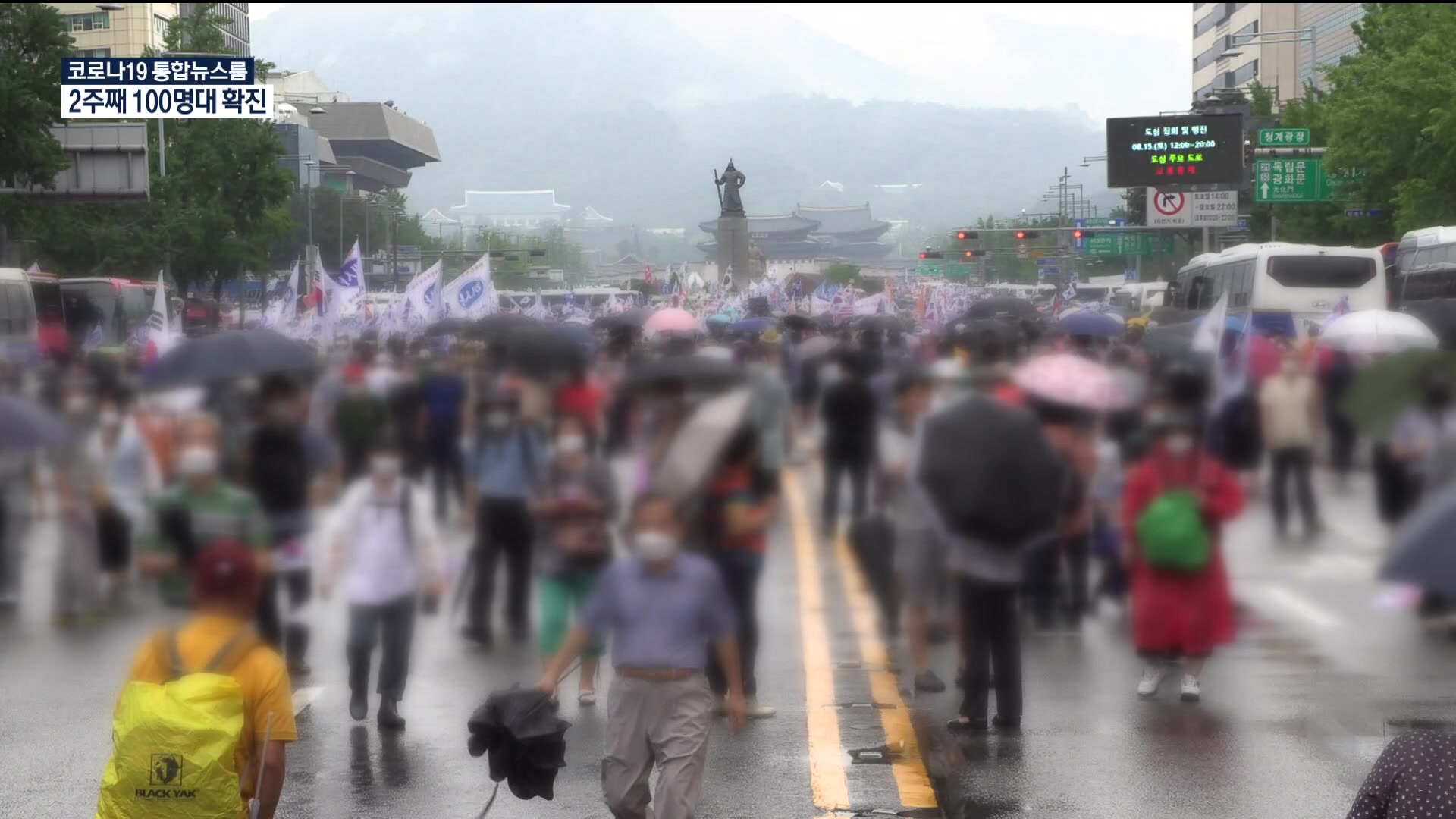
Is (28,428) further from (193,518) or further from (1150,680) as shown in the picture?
(1150,680)

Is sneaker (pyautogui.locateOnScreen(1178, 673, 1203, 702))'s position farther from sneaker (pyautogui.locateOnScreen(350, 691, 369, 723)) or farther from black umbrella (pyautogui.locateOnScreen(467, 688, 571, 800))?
sneaker (pyautogui.locateOnScreen(350, 691, 369, 723))

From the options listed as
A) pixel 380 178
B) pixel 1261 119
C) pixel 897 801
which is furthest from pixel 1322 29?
pixel 897 801

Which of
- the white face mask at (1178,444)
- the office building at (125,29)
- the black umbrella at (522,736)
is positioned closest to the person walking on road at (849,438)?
the black umbrella at (522,736)

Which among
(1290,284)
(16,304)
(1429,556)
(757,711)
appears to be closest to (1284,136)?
(16,304)

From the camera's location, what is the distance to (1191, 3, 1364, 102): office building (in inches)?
3381

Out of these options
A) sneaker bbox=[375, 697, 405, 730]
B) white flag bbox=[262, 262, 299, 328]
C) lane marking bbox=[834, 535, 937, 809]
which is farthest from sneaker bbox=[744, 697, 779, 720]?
white flag bbox=[262, 262, 299, 328]

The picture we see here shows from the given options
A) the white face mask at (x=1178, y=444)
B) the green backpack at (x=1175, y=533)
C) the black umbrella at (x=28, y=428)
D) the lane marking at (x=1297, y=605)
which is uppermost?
the black umbrella at (x=28, y=428)

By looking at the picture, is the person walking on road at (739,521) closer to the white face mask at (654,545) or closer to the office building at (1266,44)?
the white face mask at (654,545)

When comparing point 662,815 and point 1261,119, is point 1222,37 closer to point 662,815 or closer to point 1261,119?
→ point 1261,119

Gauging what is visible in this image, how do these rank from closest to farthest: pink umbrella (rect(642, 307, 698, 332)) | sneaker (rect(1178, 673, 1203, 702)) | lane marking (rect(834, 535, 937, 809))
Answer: pink umbrella (rect(642, 307, 698, 332)) → lane marking (rect(834, 535, 937, 809)) → sneaker (rect(1178, 673, 1203, 702))

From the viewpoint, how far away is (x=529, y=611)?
18.1ft

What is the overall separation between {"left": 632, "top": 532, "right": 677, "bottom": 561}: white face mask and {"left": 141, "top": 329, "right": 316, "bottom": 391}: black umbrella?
106 centimetres

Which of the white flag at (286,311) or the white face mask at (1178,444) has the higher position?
the white flag at (286,311)

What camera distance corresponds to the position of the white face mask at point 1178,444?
477 centimetres
